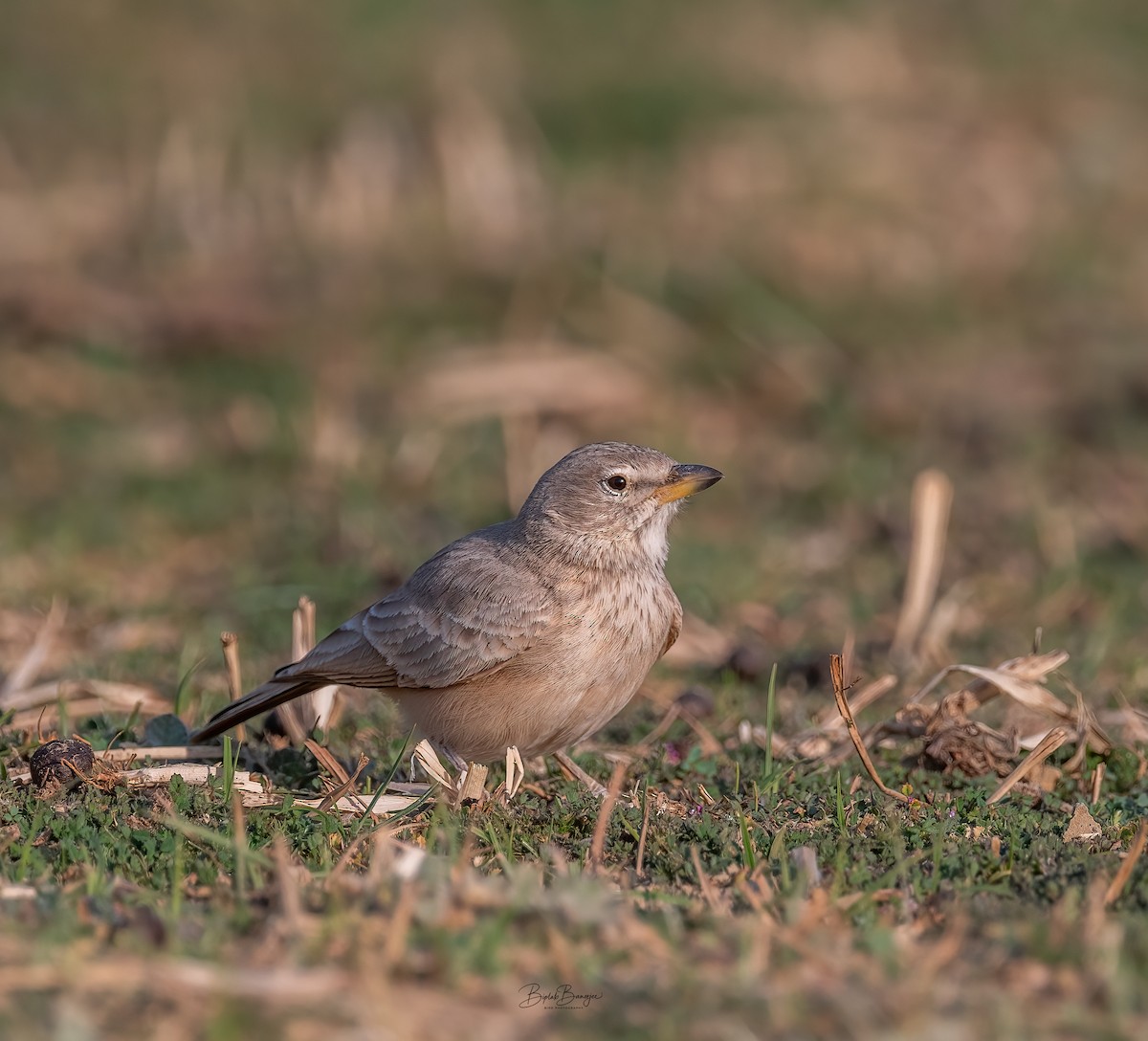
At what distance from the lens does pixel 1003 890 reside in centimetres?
460

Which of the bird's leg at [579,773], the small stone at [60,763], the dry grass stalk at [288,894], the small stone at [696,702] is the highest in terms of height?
the dry grass stalk at [288,894]

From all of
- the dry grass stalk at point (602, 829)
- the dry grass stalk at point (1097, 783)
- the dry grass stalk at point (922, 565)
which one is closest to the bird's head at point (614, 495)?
the dry grass stalk at point (602, 829)

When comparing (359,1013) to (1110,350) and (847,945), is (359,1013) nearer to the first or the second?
(847,945)

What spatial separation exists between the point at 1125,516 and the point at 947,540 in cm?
131

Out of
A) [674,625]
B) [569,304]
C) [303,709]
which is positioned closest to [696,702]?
[674,625]

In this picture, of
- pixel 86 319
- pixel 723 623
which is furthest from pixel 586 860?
pixel 86 319

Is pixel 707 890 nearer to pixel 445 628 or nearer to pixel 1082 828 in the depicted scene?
pixel 1082 828

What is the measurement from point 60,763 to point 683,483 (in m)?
2.48

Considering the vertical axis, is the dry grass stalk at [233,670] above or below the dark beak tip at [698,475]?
below

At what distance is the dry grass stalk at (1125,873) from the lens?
14.4 feet

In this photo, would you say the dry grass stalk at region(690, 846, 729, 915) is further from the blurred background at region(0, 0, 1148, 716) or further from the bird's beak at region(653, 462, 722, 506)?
the blurred background at region(0, 0, 1148, 716)

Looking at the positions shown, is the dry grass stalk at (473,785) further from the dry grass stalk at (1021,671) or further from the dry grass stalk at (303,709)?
the dry grass stalk at (1021,671)

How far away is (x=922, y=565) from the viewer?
8102 millimetres

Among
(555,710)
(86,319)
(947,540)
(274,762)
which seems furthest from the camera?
(86,319)
